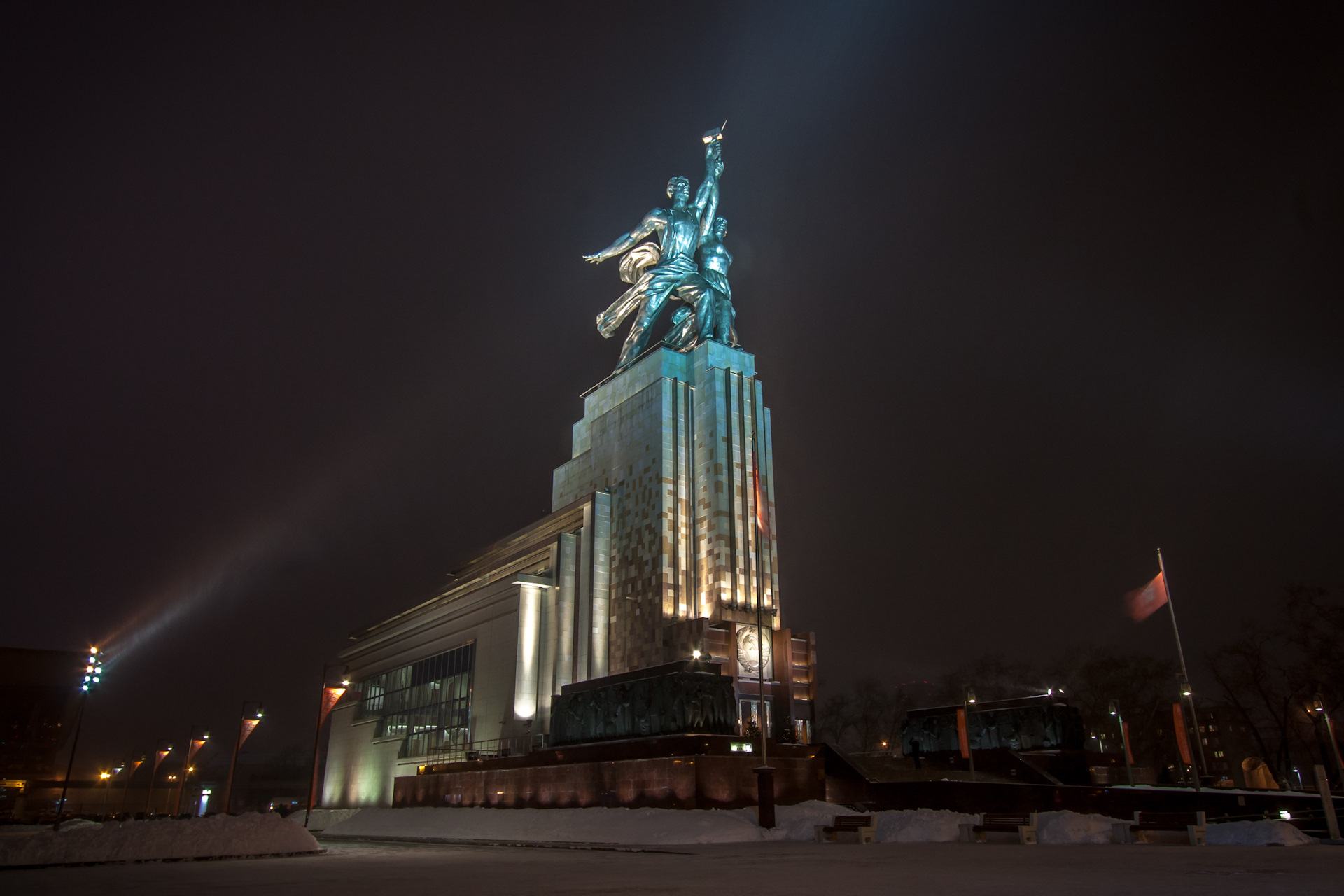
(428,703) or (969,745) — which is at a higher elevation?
(428,703)

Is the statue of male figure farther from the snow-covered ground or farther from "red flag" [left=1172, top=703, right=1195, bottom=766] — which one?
"red flag" [left=1172, top=703, right=1195, bottom=766]

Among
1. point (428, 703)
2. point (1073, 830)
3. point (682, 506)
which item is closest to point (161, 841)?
point (1073, 830)

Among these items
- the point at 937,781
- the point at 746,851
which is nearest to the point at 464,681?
the point at 937,781

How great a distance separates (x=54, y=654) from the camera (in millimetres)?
91312

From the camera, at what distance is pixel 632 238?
194 ft

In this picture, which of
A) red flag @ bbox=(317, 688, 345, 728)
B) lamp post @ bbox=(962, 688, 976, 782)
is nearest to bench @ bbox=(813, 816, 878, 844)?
lamp post @ bbox=(962, 688, 976, 782)

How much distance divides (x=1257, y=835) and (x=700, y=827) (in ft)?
47.0

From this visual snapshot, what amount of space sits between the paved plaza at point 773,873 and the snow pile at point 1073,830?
1.96 m

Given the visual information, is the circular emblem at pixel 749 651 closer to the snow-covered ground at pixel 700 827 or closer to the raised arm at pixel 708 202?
the snow-covered ground at pixel 700 827

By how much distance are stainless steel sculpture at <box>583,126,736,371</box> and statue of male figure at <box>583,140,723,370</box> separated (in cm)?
4

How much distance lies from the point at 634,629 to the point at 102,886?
33.7 m

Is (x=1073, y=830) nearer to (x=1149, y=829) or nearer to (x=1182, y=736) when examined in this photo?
(x=1149, y=829)

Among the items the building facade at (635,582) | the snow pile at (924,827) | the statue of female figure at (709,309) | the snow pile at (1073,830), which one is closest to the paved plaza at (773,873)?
the snow pile at (924,827)

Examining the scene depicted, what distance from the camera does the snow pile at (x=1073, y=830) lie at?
2181cm
